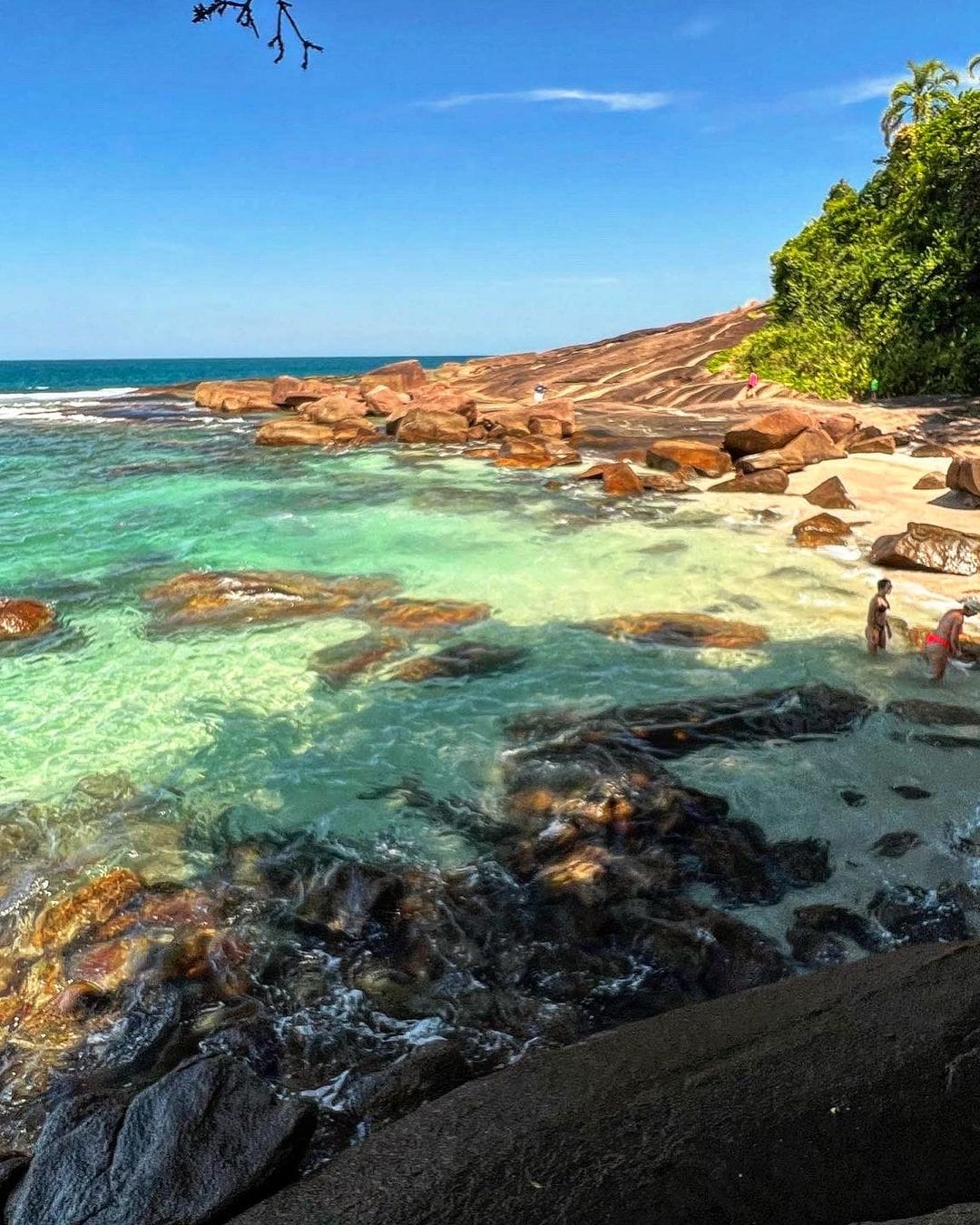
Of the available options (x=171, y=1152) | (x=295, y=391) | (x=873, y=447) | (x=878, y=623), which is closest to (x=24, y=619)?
(x=171, y=1152)

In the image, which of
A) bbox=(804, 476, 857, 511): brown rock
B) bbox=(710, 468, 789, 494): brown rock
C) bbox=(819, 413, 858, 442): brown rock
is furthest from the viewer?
bbox=(819, 413, 858, 442): brown rock

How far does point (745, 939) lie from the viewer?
226 inches

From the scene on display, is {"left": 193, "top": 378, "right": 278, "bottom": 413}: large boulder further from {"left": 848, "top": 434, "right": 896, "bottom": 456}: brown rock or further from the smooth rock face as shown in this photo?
the smooth rock face

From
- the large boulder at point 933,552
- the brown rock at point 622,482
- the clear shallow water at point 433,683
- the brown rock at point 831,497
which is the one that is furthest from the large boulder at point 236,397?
the large boulder at point 933,552

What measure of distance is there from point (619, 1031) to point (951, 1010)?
151 cm

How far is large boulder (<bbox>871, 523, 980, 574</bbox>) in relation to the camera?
43.4 ft

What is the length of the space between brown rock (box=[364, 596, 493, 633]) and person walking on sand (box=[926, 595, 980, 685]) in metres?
5.48

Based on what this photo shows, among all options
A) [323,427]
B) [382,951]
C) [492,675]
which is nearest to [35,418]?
[323,427]

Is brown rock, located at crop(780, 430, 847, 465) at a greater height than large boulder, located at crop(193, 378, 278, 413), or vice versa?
large boulder, located at crop(193, 378, 278, 413)

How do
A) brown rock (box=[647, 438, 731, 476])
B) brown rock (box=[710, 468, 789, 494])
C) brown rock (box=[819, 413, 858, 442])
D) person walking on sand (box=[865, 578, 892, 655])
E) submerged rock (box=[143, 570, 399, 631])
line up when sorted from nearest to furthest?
1. person walking on sand (box=[865, 578, 892, 655])
2. submerged rock (box=[143, 570, 399, 631])
3. brown rock (box=[710, 468, 789, 494])
4. brown rock (box=[647, 438, 731, 476])
5. brown rock (box=[819, 413, 858, 442])

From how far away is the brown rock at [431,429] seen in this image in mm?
32156

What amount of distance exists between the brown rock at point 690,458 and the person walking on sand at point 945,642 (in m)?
13.4

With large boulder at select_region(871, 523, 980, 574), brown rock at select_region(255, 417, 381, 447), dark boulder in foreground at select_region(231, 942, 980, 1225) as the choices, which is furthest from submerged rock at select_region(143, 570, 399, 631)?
brown rock at select_region(255, 417, 381, 447)

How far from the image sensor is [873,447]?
22.9 m
